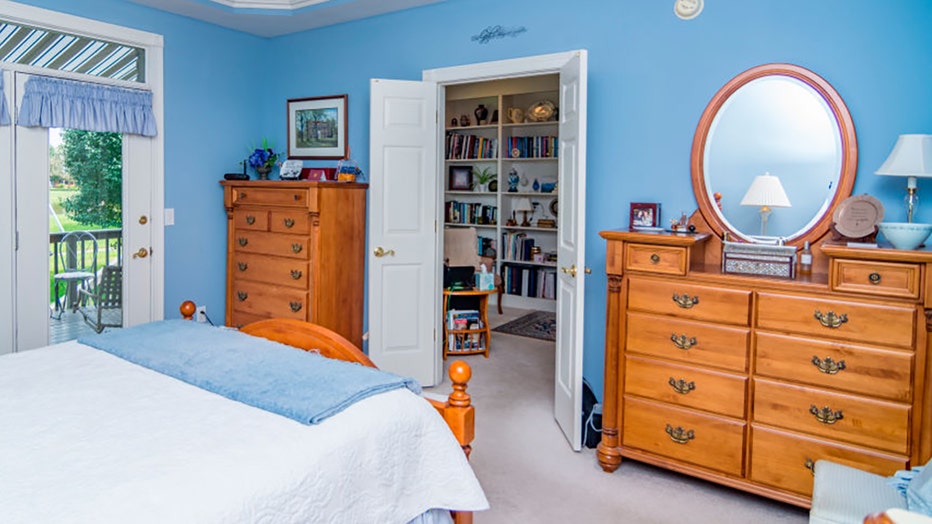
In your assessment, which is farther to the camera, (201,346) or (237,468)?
(201,346)

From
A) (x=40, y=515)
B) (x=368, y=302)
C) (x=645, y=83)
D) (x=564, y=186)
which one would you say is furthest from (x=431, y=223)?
(x=40, y=515)

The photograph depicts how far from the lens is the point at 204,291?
4.48 metres

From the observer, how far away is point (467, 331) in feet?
16.6

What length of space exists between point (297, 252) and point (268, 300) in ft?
1.48

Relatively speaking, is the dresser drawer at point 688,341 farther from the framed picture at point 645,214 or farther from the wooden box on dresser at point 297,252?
the wooden box on dresser at point 297,252

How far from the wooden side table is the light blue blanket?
9.17 feet

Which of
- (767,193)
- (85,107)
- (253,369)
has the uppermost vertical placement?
(85,107)

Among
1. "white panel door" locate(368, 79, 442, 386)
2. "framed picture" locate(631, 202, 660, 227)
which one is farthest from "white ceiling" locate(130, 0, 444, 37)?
"framed picture" locate(631, 202, 660, 227)

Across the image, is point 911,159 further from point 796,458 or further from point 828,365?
point 796,458

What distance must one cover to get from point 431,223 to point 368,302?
720mm

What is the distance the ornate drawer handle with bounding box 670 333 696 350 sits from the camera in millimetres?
2756

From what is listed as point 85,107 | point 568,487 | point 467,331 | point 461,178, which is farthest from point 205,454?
point 461,178

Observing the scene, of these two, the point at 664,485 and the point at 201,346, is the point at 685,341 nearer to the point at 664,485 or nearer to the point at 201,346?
the point at 664,485

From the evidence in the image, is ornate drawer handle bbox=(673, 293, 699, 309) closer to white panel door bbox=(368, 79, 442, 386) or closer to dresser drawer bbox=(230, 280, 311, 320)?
white panel door bbox=(368, 79, 442, 386)
